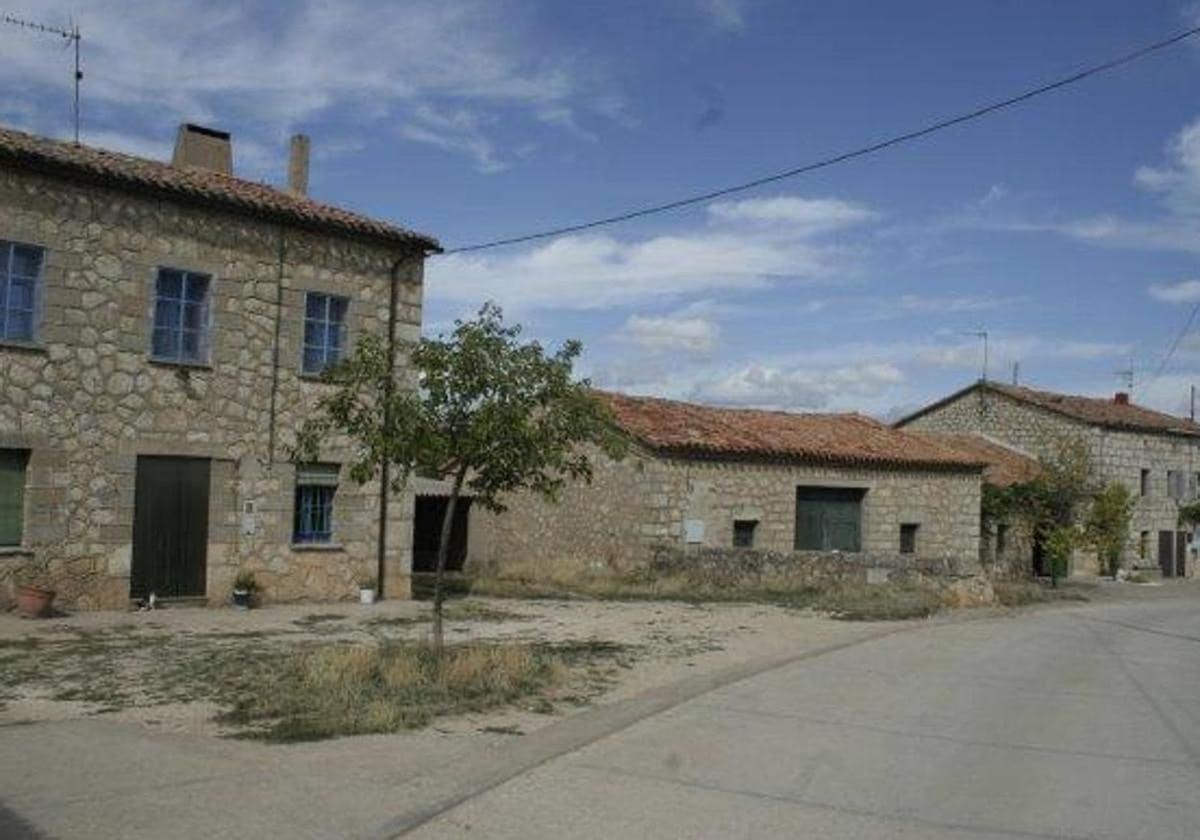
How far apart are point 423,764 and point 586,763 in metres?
1.11

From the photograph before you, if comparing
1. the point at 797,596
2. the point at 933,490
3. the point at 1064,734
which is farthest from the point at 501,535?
the point at 1064,734

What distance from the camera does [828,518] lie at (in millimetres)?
30594

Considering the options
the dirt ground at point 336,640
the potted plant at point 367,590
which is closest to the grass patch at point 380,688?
the dirt ground at point 336,640

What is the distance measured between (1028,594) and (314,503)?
51.8 feet

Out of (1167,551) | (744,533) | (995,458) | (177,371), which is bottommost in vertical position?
(1167,551)

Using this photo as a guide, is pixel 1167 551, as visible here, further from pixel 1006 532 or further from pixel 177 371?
pixel 177 371

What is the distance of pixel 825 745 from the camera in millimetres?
9188

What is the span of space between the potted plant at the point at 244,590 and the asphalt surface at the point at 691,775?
9.05m

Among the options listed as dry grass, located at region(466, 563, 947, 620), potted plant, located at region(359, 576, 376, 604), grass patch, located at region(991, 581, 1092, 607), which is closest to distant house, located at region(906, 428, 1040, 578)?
grass patch, located at region(991, 581, 1092, 607)

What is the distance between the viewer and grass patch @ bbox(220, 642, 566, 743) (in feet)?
30.0

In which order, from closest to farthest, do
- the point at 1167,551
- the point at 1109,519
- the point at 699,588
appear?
the point at 699,588
the point at 1109,519
the point at 1167,551

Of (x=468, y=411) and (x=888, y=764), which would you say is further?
(x=468, y=411)

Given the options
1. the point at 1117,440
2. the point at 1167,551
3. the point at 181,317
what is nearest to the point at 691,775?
the point at 181,317

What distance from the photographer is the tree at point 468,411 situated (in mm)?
12109
